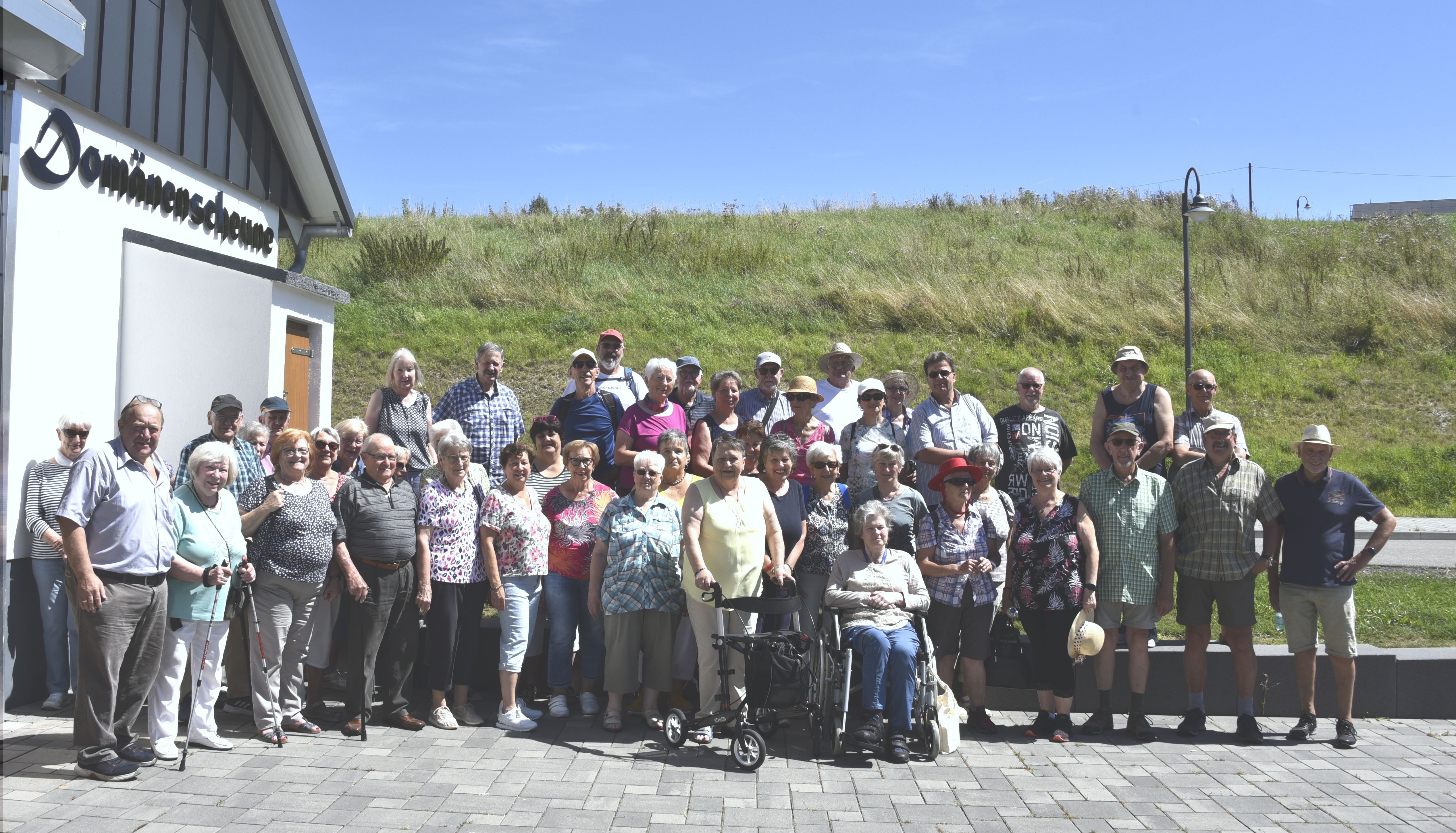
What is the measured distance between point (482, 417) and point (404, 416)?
555mm

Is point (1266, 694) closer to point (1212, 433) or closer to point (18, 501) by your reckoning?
point (1212, 433)

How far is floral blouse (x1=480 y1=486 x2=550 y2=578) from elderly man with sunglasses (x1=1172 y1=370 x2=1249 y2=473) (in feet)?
14.3

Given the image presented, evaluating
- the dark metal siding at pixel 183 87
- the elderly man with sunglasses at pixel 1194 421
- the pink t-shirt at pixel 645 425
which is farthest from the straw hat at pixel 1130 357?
the dark metal siding at pixel 183 87

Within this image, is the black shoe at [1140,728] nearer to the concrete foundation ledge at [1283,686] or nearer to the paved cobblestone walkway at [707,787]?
the paved cobblestone walkway at [707,787]

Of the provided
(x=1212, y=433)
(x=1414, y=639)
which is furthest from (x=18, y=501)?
(x=1414, y=639)

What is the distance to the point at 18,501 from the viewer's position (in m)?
5.99

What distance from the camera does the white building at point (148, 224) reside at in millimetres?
5891

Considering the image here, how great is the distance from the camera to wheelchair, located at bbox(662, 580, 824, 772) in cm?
550

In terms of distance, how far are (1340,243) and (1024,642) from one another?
21.5 m

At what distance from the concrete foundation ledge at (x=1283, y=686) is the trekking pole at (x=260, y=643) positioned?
464 centimetres

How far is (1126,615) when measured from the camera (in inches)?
239

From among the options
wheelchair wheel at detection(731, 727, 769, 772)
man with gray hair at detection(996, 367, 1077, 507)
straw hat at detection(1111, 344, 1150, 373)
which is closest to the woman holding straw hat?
man with gray hair at detection(996, 367, 1077, 507)

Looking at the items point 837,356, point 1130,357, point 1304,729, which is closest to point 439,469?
point 837,356

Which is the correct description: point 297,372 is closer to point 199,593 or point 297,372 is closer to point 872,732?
point 199,593
